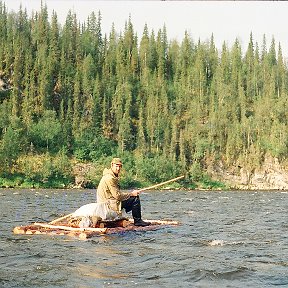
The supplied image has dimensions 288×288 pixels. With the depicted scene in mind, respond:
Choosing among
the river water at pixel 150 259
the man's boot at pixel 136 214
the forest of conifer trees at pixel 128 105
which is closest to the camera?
the river water at pixel 150 259

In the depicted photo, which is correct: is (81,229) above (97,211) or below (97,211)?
below

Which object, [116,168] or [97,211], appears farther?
[116,168]

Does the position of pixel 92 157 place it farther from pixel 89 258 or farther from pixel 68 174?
pixel 89 258

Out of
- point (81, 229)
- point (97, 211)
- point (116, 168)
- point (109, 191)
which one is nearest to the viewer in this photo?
point (81, 229)

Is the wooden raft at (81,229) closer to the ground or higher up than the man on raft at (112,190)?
closer to the ground

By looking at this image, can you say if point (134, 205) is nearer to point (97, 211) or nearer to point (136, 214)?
point (136, 214)

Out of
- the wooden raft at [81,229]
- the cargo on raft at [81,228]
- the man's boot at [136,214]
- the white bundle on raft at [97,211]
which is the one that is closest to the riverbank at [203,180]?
the man's boot at [136,214]

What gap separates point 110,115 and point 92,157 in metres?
28.4

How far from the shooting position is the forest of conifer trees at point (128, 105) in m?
123

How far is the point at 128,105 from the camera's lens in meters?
152

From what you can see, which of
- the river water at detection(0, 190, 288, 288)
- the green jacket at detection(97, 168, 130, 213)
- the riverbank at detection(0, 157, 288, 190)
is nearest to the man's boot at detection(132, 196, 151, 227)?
the green jacket at detection(97, 168, 130, 213)

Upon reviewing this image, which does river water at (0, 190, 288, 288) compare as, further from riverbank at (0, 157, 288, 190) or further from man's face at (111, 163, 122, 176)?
riverbank at (0, 157, 288, 190)

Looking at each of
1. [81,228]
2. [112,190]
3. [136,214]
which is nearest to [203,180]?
[136,214]

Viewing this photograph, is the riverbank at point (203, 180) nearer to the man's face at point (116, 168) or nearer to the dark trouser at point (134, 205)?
the dark trouser at point (134, 205)
